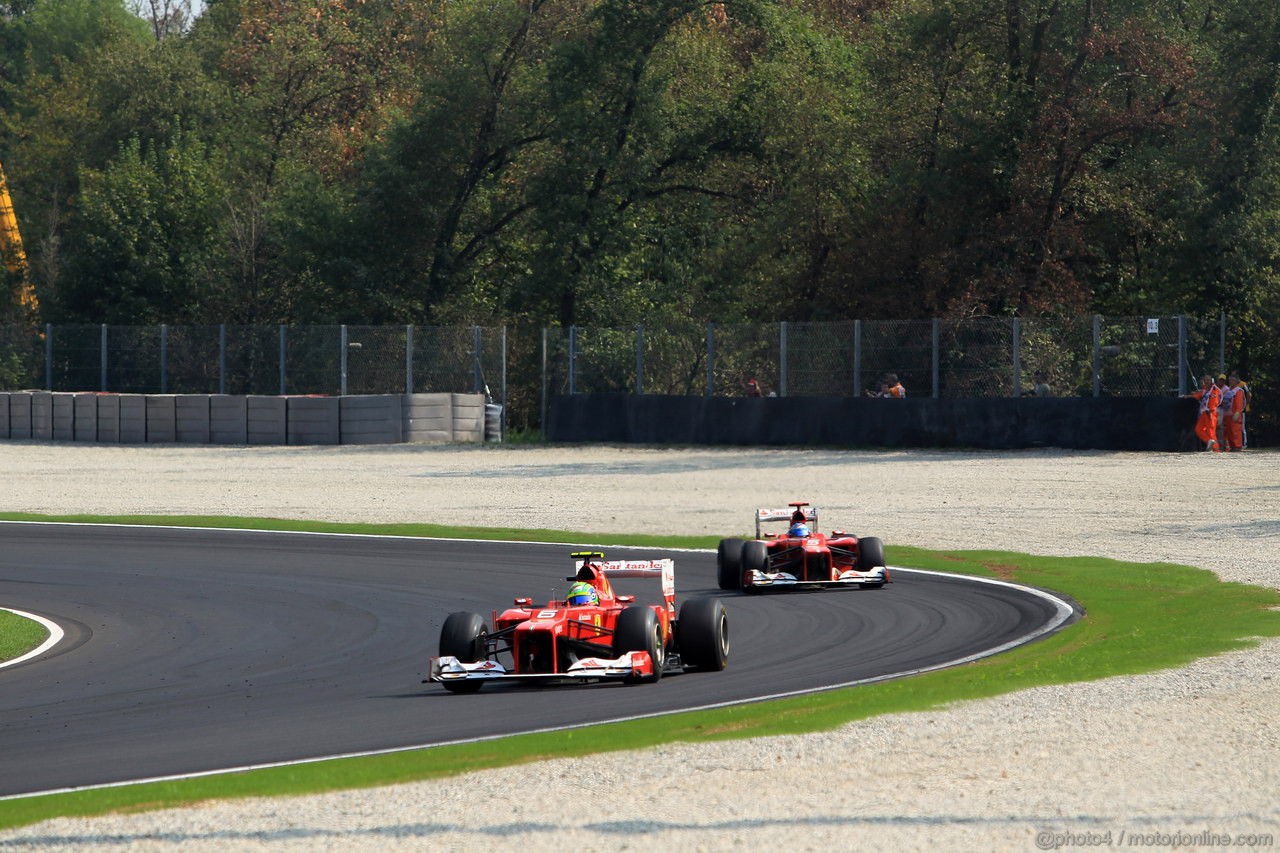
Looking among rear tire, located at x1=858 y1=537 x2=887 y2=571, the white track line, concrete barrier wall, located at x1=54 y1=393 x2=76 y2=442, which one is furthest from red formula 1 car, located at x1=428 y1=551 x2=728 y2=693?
concrete barrier wall, located at x1=54 y1=393 x2=76 y2=442

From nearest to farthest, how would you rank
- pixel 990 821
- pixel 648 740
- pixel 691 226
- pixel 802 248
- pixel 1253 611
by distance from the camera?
pixel 990 821
pixel 648 740
pixel 1253 611
pixel 802 248
pixel 691 226

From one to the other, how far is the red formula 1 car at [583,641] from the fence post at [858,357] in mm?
24913

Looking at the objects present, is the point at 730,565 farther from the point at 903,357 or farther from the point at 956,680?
the point at 903,357

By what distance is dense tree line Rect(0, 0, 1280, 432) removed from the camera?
133 feet

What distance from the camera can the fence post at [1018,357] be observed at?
34625 millimetres

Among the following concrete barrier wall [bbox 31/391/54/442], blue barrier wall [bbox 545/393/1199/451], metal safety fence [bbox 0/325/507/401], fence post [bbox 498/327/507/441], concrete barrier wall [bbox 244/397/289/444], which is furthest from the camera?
concrete barrier wall [bbox 31/391/54/442]

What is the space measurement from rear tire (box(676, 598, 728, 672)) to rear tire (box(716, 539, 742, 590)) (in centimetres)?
494

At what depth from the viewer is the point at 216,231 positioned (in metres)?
54.7

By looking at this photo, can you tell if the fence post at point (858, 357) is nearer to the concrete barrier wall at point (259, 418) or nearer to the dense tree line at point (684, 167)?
the dense tree line at point (684, 167)

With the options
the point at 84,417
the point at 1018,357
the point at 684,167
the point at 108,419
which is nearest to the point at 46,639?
the point at 1018,357

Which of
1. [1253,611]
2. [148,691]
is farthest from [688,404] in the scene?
[148,691]

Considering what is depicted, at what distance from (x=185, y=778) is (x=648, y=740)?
2.50 m

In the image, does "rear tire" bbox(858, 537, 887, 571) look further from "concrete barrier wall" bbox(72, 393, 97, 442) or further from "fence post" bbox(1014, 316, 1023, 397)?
"concrete barrier wall" bbox(72, 393, 97, 442)

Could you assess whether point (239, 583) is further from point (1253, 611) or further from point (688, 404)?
point (688, 404)
